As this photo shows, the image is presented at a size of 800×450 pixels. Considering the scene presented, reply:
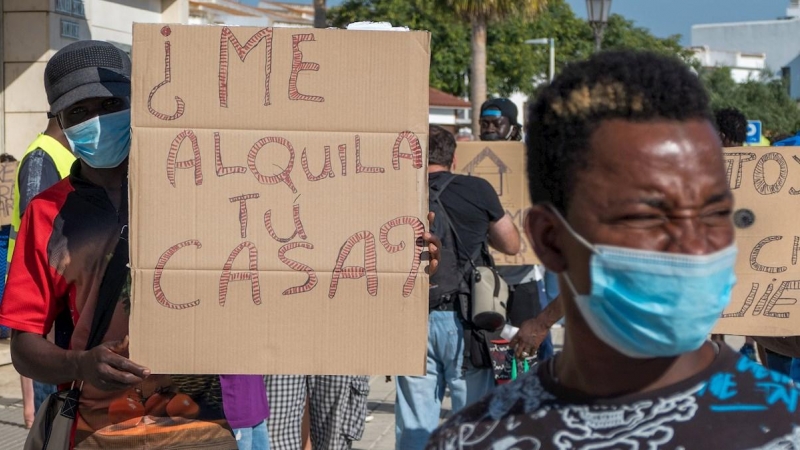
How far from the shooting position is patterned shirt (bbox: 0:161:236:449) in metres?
2.99

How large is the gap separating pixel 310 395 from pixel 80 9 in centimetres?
612

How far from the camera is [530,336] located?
16.5 ft

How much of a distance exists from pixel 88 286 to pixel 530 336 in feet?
8.03

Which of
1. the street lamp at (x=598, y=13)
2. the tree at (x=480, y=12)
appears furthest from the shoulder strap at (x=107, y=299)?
the tree at (x=480, y=12)

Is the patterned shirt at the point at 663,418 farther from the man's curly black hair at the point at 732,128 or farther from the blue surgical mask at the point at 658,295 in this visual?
the man's curly black hair at the point at 732,128

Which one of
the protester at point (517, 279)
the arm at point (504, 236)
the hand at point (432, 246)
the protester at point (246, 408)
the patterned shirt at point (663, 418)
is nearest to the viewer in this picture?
the patterned shirt at point (663, 418)

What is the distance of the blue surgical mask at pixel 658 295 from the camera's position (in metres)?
1.72

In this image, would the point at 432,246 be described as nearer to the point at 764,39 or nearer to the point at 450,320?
the point at 450,320

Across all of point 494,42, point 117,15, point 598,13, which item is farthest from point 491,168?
point 494,42

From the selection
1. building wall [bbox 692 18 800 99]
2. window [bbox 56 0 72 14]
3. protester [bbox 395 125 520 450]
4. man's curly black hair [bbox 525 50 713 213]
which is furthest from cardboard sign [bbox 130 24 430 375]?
building wall [bbox 692 18 800 99]

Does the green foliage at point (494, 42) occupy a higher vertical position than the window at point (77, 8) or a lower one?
higher

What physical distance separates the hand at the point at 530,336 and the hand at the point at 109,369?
2.46m

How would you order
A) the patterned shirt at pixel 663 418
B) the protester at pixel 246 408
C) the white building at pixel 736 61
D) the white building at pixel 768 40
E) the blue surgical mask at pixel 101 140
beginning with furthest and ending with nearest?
the white building at pixel 768 40
the white building at pixel 736 61
the protester at pixel 246 408
the blue surgical mask at pixel 101 140
the patterned shirt at pixel 663 418

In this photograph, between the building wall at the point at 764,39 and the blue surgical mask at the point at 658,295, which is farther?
the building wall at the point at 764,39
